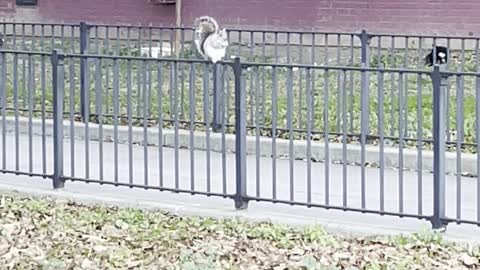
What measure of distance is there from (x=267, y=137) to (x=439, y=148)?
12.5 ft

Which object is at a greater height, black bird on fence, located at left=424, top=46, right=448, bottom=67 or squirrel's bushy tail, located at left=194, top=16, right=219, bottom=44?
squirrel's bushy tail, located at left=194, top=16, right=219, bottom=44

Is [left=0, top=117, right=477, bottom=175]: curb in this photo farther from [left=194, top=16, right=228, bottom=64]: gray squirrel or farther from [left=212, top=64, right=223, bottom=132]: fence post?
[left=194, top=16, right=228, bottom=64]: gray squirrel

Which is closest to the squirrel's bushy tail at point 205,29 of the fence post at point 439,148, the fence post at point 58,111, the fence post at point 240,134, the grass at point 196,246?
the fence post at point 58,111

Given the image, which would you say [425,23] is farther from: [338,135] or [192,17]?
[338,135]

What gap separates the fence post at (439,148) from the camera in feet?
Answer: 26.3

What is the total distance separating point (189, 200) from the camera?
364 inches

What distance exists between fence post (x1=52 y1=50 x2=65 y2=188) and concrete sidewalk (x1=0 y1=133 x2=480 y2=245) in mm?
117

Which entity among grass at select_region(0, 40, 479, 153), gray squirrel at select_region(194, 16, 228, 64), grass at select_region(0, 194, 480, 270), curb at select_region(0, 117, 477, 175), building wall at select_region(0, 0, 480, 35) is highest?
building wall at select_region(0, 0, 480, 35)

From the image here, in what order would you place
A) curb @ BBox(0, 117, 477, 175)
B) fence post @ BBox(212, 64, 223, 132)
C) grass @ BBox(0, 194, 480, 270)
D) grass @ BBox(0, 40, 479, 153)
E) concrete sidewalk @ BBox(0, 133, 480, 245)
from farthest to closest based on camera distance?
fence post @ BBox(212, 64, 223, 132)
grass @ BBox(0, 40, 479, 153)
curb @ BBox(0, 117, 477, 175)
concrete sidewalk @ BBox(0, 133, 480, 245)
grass @ BBox(0, 194, 480, 270)

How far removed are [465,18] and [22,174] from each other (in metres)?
9.54

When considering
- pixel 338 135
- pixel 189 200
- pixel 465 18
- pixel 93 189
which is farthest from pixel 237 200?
pixel 465 18

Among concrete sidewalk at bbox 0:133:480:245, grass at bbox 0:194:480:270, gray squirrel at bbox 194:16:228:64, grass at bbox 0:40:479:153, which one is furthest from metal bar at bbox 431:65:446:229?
gray squirrel at bbox 194:16:228:64

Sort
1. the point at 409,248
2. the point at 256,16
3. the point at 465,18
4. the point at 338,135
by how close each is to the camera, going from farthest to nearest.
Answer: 1. the point at 256,16
2. the point at 465,18
3. the point at 338,135
4. the point at 409,248

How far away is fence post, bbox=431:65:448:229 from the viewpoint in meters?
8.02
